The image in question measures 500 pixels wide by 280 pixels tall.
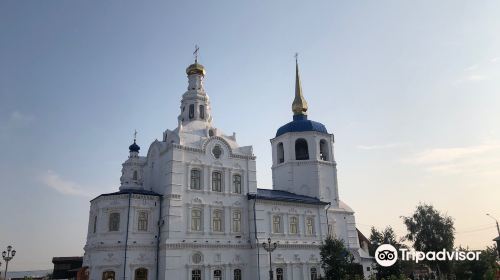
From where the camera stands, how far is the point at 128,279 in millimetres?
22766

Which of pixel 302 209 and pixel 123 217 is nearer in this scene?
pixel 123 217

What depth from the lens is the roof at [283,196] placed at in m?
28.5

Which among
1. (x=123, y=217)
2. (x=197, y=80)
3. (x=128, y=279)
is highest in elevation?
(x=197, y=80)

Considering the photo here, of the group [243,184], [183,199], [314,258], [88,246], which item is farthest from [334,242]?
[88,246]

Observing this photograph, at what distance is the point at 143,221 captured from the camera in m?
24.6

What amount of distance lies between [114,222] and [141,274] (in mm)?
3750

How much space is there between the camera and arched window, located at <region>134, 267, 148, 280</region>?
2341cm

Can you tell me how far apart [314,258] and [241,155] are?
33.0 ft

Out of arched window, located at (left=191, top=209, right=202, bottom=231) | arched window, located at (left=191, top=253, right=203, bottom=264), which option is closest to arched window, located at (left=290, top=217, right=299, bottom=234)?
arched window, located at (left=191, top=209, right=202, bottom=231)

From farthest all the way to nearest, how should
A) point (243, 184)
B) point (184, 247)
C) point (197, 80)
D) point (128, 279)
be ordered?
point (197, 80) → point (243, 184) → point (184, 247) → point (128, 279)

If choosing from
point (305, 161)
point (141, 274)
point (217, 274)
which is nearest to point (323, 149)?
point (305, 161)

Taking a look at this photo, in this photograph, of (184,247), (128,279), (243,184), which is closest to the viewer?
(128,279)

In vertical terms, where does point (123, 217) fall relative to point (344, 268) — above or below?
above

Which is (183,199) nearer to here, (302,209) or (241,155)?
(241,155)
